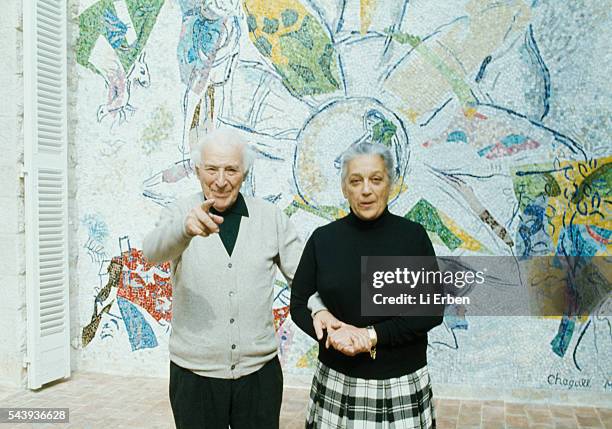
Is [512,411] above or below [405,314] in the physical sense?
below

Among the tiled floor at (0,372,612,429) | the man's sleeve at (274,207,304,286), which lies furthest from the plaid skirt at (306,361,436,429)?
the tiled floor at (0,372,612,429)

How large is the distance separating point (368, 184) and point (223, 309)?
25.9 inches

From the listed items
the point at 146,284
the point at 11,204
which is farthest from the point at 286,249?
the point at 11,204

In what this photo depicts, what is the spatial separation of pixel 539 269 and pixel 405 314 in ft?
8.40

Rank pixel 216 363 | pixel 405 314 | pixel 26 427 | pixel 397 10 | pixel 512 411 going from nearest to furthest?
pixel 405 314 → pixel 216 363 → pixel 26 427 → pixel 512 411 → pixel 397 10

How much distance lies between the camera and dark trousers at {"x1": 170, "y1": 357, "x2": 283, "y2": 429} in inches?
88.2

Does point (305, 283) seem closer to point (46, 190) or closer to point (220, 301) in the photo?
point (220, 301)

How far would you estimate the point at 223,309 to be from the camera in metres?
2.24

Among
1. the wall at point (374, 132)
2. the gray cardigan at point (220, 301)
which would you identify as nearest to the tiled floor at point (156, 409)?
the wall at point (374, 132)

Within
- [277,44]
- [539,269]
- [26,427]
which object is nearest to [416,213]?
[539,269]

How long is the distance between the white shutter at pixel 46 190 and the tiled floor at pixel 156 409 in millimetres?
264

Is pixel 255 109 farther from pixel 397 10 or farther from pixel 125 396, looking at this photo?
pixel 125 396

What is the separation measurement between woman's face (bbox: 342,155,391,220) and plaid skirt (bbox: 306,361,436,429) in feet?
1.71

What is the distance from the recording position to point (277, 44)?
4.65 m
